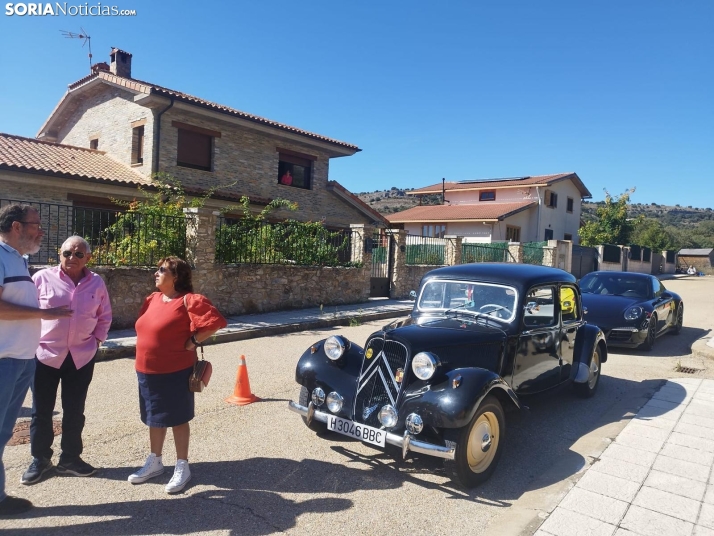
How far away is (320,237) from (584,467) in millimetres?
9817

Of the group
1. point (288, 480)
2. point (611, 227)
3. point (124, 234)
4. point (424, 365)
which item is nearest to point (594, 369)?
point (424, 365)

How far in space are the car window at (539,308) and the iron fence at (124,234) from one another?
291 inches

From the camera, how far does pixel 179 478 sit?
3453 mm

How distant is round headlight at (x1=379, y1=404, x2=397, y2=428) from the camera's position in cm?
375

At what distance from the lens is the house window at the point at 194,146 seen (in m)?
17.0

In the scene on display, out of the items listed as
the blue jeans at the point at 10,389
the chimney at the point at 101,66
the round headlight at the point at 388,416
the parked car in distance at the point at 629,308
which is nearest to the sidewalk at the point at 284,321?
the blue jeans at the point at 10,389

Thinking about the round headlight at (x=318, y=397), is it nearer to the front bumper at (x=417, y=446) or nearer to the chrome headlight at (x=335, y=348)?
the chrome headlight at (x=335, y=348)

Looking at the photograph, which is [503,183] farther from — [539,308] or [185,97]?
[539,308]

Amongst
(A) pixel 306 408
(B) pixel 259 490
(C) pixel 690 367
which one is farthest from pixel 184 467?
(C) pixel 690 367

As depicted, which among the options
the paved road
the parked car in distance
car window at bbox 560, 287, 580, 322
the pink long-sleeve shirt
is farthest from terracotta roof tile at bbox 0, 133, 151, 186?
car window at bbox 560, 287, 580, 322

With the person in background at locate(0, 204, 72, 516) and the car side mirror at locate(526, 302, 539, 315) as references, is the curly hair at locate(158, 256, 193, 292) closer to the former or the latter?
the person in background at locate(0, 204, 72, 516)

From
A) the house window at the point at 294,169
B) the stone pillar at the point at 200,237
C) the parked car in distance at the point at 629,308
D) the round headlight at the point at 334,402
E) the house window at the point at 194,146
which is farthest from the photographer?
the house window at the point at 294,169

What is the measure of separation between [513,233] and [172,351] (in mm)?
31248

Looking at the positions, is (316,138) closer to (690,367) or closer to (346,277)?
(346,277)
